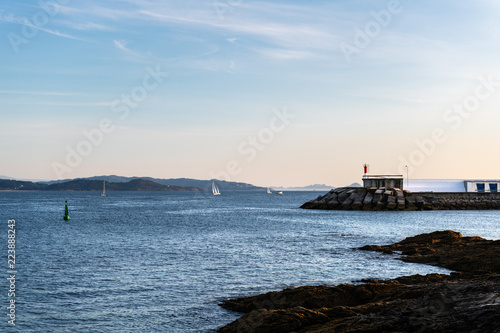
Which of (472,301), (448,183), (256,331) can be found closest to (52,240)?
(256,331)

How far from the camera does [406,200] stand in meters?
84.6

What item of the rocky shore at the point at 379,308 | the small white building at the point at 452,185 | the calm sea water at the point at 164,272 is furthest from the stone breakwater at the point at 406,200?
the rocky shore at the point at 379,308

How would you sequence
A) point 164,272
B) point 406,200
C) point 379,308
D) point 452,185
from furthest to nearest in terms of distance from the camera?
point 452,185 < point 406,200 < point 164,272 < point 379,308

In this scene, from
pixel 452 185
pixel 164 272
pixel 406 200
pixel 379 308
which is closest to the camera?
pixel 379 308

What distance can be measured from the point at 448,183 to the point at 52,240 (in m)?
82.7

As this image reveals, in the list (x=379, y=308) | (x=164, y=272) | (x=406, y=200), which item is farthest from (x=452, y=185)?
(x=379, y=308)

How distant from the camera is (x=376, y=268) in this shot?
84.3ft

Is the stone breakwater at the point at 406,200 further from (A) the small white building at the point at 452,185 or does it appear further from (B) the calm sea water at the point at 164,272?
(B) the calm sea water at the point at 164,272

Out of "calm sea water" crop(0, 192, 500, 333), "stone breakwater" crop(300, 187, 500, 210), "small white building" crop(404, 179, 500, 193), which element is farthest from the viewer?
"small white building" crop(404, 179, 500, 193)

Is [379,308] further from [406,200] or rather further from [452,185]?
[452,185]

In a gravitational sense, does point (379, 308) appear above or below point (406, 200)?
below

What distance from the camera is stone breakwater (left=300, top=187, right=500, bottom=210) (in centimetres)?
8312

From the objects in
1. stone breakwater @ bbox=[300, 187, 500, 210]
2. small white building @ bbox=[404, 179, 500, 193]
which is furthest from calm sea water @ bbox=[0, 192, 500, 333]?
small white building @ bbox=[404, 179, 500, 193]

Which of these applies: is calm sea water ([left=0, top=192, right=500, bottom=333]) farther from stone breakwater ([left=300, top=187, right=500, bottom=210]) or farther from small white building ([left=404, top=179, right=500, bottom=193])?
small white building ([left=404, top=179, right=500, bottom=193])
